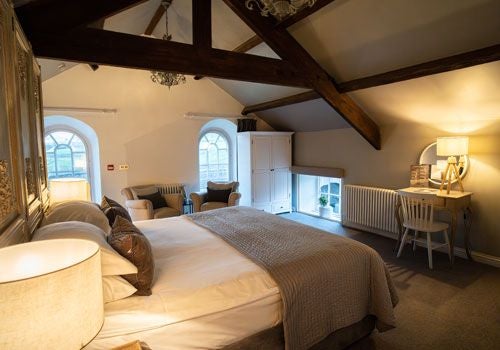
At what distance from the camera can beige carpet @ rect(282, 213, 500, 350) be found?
7.29ft

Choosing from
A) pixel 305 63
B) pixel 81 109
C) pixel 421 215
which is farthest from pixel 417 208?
pixel 81 109

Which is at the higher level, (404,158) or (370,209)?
(404,158)

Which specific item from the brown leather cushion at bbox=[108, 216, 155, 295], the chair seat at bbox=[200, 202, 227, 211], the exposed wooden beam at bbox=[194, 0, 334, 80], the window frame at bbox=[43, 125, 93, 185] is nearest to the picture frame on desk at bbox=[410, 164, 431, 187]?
the exposed wooden beam at bbox=[194, 0, 334, 80]

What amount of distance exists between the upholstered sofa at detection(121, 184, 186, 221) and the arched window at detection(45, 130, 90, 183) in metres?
0.94

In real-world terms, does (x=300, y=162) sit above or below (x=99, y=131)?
below

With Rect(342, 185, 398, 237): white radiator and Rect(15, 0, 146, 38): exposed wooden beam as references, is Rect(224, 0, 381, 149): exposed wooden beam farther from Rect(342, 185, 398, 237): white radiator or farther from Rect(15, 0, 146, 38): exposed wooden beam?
Rect(15, 0, 146, 38): exposed wooden beam

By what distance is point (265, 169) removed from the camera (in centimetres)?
591

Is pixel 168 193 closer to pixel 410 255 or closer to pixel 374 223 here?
pixel 374 223

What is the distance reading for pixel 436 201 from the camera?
352cm

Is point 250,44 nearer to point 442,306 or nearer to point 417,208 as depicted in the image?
point 417,208

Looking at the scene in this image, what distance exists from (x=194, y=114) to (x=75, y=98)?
1.90 m

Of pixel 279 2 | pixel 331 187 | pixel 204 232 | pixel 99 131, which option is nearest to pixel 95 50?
pixel 279 2

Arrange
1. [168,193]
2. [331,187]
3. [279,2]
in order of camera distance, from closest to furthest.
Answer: [279,2] → [168,193] → [331,187]

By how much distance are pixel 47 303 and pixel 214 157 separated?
5622 millimetres
